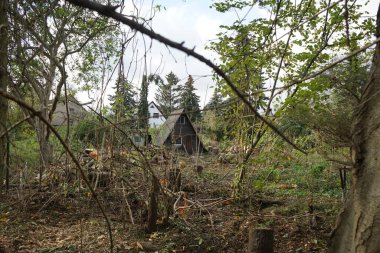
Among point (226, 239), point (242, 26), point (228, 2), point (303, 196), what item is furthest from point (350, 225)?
point (303, 196)

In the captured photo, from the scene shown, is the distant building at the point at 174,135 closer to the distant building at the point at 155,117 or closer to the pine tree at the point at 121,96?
the distant building at the point at 155,117

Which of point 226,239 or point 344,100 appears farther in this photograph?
point 344,100

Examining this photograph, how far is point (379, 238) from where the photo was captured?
86.0 inches

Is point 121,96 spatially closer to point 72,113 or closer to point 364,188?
point 72,113

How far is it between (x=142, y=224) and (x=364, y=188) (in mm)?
3056

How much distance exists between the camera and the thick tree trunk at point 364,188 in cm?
226

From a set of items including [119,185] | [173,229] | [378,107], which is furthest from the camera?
[119,185]

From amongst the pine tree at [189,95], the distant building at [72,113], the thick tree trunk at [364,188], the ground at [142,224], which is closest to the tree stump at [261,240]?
the ground at [142,224]

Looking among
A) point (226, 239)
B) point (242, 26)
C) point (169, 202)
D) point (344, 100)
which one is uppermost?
point (242, 26)

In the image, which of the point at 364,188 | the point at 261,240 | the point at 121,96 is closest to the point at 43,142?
the point at 121,96

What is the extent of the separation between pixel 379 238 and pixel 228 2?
12.8 ft

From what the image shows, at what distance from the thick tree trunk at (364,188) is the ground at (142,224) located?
1322mm

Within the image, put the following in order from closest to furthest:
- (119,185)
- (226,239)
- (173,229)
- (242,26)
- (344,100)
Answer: (226,239), (173,229), (242,26), (119,185), (344,100)

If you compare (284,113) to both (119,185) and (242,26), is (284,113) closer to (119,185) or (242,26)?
(242,26)
